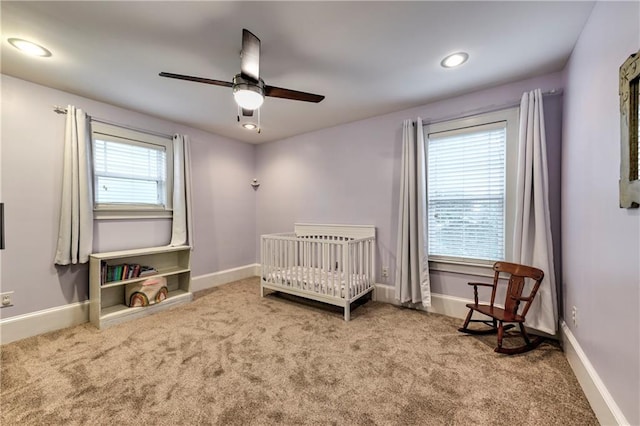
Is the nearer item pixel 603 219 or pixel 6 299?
pixel 603 219

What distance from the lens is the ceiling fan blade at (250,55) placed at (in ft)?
4.86

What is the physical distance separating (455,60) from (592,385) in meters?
2.31

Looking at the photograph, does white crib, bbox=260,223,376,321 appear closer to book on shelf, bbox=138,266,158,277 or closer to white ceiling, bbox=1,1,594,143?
book on shelf, bbox=138,266,158,277

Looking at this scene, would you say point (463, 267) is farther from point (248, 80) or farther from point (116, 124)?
point (116, 124)

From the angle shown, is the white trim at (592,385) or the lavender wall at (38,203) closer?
the white trim at (592,385)

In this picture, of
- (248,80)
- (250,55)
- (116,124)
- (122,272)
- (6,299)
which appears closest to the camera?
(250,55)

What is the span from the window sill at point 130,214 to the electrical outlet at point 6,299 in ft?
2.94

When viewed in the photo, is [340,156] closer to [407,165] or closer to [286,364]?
[407,165]

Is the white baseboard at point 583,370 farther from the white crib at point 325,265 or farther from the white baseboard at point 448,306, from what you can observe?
the white crib at point 325,265

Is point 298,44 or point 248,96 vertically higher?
point 298,44

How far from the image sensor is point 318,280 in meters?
3.01

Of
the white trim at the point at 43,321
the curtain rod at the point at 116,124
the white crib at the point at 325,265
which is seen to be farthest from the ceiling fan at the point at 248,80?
→ the white trim at the point at 43,321

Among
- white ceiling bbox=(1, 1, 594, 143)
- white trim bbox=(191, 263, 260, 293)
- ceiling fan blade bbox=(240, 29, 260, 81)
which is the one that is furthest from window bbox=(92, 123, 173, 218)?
ceiling fan blade bbox=(240, 29, 260, 81)

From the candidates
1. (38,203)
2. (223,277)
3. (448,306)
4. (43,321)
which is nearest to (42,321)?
(43,321)
